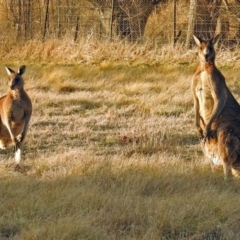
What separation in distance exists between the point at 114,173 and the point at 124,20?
12.5 m

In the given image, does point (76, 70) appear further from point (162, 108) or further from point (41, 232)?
point (41, 232)

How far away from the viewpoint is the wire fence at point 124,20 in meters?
16.1

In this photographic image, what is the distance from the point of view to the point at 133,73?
12969 mm

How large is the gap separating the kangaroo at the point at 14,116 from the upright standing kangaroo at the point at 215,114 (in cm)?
195

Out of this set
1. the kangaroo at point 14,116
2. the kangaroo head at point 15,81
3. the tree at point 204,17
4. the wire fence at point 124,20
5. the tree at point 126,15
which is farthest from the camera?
the tree at point 126,15

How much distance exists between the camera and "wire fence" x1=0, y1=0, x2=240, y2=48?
16094 millimetres

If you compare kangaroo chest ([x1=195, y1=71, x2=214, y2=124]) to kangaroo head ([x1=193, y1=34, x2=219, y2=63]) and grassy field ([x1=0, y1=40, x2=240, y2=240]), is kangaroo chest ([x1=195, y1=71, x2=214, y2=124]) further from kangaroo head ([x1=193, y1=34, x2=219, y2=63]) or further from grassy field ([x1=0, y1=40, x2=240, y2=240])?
grassy field ([x1=0, y1=40, x2=240, y2=240])

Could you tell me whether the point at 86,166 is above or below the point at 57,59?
above

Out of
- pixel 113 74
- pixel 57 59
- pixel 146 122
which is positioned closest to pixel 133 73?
pixel 113 74

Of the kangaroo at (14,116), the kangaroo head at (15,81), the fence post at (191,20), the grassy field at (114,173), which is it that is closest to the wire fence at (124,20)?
the fence post at (191,20)

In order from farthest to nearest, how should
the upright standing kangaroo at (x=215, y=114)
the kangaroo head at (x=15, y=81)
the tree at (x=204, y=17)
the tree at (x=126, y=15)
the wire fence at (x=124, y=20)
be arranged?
the tree at (x=126, y=15)
the wire fence at (x=124, y=20)
the tree at (x=204, y=17)
the kangaroo head at (x=15, y=81)
the upright standing kangaroo at (x=215, y=114)

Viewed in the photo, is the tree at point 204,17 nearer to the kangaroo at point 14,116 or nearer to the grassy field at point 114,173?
the grassy field at point 114,173

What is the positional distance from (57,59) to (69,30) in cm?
208

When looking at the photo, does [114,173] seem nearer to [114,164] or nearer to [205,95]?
[114,164]
